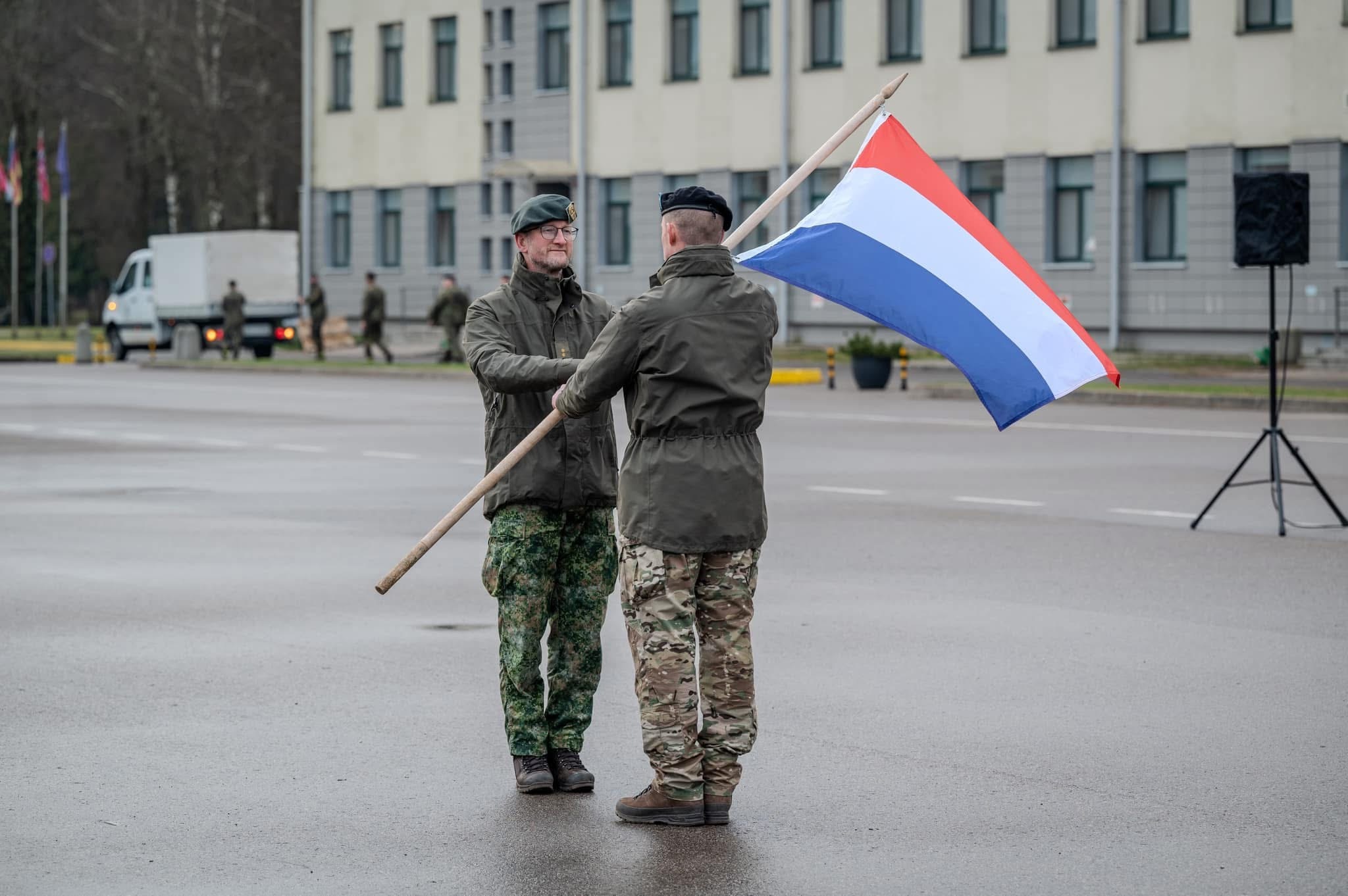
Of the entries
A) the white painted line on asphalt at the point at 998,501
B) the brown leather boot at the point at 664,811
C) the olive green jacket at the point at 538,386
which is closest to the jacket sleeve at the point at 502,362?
the olive green jacket at the point at 538,386

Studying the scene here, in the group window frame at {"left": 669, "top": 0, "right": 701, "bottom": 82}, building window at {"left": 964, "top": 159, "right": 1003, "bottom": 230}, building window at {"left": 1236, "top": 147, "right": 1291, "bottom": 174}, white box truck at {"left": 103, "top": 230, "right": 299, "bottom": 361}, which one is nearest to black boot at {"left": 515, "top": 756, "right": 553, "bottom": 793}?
building window at {"left": 1236, "top": 147, "right": 1291, "bottom": 174}

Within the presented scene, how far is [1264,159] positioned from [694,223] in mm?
36103

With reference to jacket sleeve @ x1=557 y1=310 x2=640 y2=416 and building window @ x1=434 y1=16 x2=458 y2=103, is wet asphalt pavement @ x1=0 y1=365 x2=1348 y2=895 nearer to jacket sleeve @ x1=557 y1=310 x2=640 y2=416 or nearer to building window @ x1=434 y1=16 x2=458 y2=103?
jacket sleeve @ x1=557 y1=310 x2=640 y2=416

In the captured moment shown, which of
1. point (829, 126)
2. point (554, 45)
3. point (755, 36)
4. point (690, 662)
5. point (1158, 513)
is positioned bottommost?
point (1158, 513)

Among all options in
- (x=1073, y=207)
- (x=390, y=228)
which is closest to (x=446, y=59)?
(x=390, y=228)

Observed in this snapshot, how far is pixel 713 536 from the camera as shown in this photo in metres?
6.61

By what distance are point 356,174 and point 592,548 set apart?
53.8m

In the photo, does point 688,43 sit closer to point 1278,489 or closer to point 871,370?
point 871,370

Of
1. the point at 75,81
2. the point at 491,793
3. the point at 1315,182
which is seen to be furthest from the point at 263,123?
the point at 491,793

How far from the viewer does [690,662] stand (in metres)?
6.66

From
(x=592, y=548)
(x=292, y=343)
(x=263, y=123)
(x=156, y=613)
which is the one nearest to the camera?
(x=592, y=548)

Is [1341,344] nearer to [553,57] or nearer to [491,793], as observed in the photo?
[553,57]

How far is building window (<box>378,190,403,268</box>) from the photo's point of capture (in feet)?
192

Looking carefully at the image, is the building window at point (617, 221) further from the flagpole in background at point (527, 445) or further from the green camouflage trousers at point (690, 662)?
the green camouflage trousers at point (690, 662)
